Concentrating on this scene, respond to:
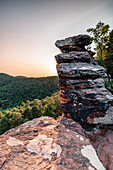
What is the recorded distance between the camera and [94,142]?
510 centimetres

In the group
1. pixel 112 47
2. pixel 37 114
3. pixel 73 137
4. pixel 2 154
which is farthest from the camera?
Answer: pixel 37 114

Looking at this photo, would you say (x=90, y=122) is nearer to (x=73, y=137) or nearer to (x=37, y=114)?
(x=73, y=137)

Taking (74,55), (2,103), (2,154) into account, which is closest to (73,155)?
(2,154)

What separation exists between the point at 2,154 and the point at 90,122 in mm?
5431

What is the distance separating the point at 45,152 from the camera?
2352 millimetres

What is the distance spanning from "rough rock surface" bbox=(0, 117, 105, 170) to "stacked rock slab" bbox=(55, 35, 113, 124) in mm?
2733

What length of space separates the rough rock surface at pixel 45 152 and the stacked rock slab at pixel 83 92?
2.73 metres

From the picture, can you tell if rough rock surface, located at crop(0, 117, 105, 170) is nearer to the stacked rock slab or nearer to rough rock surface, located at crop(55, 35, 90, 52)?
the stacked rock slab

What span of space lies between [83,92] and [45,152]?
4.60 m

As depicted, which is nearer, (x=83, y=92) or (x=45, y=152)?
(x=45, y=152)

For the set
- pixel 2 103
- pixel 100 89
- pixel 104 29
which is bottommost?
pixel 2 103

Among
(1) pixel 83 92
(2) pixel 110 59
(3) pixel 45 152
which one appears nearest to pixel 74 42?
(1) pixel 83 92

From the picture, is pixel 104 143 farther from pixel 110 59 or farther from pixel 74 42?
pixel 110 59

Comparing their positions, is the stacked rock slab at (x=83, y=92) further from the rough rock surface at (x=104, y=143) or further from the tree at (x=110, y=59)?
the tree at (x=110, y=59)
